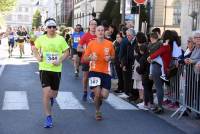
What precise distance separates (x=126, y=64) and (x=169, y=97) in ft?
6.32

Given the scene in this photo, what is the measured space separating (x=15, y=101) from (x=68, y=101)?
123 centimetres

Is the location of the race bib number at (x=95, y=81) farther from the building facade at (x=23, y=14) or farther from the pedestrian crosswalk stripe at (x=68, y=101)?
the building facade at (x=23, y=14)

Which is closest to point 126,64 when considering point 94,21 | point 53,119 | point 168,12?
point 94,21

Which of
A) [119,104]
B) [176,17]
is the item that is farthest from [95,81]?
[176,17]

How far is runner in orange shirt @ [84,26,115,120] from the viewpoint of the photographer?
9.46 m

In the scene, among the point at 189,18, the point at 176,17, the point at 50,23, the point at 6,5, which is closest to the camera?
the point at 50,23

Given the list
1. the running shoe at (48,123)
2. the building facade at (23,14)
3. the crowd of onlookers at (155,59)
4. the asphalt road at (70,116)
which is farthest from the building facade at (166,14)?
the building facade at (23,14)

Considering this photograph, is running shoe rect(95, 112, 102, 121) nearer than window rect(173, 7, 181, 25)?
Yes

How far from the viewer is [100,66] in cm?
952

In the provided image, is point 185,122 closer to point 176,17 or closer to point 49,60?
point 49,60

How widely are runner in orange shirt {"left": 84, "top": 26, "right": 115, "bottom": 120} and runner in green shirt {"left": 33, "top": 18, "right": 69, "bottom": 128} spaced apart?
0.85 metres

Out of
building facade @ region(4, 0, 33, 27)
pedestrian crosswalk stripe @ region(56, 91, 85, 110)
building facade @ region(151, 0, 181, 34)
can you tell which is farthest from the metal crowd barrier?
building facade @ region(4, 0, 33, 27)

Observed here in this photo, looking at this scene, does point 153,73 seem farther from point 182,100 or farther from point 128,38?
point 128,38

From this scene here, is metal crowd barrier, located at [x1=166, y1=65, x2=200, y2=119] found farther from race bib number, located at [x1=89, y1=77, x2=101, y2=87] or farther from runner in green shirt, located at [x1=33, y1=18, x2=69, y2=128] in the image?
runner in green shirt, located at [x1=33, y1=18, x2=69, y2=128]
